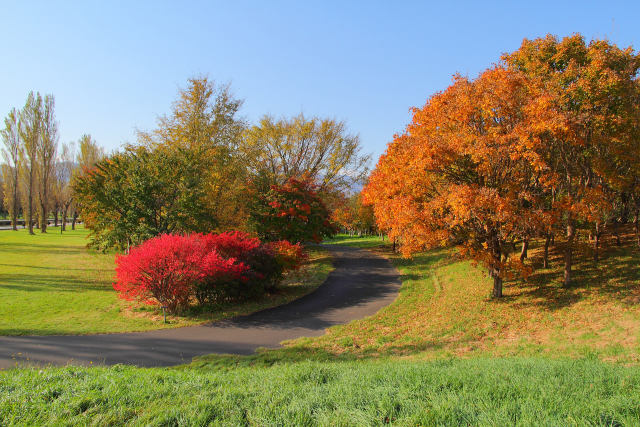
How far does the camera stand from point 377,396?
3.76m

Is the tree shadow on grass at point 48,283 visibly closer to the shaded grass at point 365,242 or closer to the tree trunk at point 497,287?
the tree trunk at point 497,287

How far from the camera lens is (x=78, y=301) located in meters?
15.2

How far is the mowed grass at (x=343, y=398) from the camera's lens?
3.27 m

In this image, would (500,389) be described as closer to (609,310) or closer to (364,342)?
(364,342)

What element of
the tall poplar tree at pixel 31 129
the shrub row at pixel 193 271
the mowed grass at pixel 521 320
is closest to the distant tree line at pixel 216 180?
the shrub row at pixel 193 271

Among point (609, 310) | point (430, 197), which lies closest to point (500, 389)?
point (609, 310)

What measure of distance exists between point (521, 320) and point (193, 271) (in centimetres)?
1104

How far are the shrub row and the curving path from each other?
1738mm

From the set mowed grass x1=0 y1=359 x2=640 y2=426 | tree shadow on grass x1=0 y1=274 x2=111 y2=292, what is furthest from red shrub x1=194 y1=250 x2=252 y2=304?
mowed grass x1=0 y1=359 x2=640 y2=426

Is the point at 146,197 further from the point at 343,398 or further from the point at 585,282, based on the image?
the point at 585,282

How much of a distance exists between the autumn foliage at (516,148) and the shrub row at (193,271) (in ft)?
19.7

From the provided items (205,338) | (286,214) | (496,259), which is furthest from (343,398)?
(286,214)

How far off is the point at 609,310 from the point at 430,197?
20.7 ft

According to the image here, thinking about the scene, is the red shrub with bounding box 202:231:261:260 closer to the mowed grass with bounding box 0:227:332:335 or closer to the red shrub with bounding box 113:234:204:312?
the red shrub with bounding box 113:234:204:312
